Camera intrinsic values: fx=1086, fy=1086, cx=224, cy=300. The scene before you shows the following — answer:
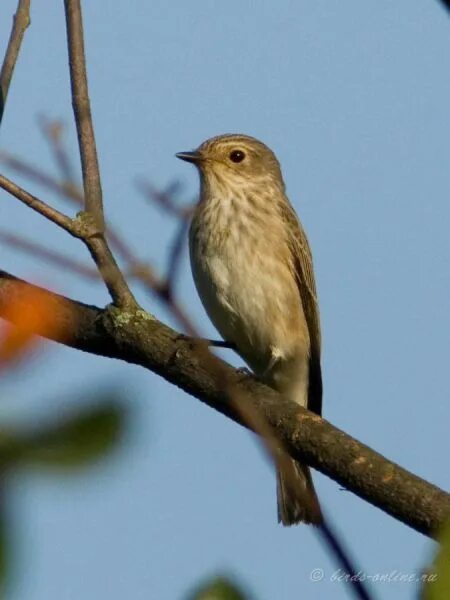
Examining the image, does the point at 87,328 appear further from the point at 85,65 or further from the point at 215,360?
the point at 215,360

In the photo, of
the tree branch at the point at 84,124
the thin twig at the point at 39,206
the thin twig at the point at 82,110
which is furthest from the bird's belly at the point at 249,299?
the thin twig at the point at 39,206

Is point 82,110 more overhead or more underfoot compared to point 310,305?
more underfoot

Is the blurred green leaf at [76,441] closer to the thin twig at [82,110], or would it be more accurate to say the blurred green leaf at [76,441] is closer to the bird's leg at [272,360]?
the thin twig at [82,110]

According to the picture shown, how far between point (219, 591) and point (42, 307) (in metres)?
0.49

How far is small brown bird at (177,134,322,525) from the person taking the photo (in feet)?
25.7

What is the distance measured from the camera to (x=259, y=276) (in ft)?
26.2

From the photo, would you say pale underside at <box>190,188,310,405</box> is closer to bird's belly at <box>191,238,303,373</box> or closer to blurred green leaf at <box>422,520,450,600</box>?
bird's belly at <box>191,238,303,373</box>

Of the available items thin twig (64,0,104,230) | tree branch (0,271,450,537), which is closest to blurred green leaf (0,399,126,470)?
tree branch (0,271,450,537)

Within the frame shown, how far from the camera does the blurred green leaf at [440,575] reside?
4.17ft

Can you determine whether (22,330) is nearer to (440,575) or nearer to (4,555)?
(4,555)

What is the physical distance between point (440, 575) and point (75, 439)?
0.46 metres

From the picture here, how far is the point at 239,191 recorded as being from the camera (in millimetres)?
8680

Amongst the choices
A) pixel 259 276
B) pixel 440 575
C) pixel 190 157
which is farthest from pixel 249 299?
pixel 440 575

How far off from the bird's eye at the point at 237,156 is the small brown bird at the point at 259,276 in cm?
4
